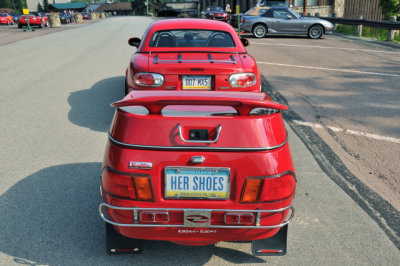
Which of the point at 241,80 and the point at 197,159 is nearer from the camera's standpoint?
the point at 197,159

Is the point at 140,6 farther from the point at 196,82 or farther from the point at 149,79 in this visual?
the point at 196,82

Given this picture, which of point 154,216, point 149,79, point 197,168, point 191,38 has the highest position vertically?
point 191,38

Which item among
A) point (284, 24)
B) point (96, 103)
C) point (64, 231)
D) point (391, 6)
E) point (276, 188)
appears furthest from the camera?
point (391, 6)

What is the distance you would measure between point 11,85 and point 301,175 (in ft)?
24.8

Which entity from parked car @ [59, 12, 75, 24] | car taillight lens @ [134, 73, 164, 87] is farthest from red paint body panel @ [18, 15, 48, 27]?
car taillight lens @ [134, 73, 164, 87]

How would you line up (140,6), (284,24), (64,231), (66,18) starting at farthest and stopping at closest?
1. (140,6)
2. (66,18)
3. (284,24)
4. (64,231)

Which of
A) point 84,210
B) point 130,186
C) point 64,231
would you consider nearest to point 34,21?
point 84,210

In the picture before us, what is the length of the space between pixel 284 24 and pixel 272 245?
19.8 metres

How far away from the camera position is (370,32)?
77.7 ft

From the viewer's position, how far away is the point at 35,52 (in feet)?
52.0

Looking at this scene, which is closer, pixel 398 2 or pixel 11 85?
pixel 11 85

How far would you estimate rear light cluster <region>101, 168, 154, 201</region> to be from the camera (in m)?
2.50

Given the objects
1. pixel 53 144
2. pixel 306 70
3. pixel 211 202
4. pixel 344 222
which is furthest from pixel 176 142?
pixel 306 70

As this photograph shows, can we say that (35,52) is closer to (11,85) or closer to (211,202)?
(11,85)
